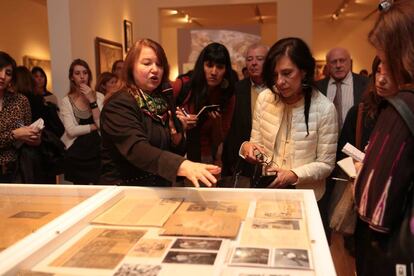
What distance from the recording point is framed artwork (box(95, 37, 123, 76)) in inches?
215

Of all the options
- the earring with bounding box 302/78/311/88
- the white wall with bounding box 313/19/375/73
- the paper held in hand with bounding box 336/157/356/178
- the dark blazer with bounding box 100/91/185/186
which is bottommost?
the paper held in hand with bounding box 336/157/356/178

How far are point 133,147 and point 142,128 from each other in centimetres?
13

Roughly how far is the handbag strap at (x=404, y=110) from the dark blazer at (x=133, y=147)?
2.51 feet

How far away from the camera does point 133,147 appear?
174cm

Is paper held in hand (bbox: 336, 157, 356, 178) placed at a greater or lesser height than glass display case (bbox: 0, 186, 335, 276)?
greater

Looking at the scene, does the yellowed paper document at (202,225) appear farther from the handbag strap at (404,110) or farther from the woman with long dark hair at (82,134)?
the woman with long dark hair at (82,134)

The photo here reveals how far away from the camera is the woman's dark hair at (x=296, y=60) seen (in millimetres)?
2205

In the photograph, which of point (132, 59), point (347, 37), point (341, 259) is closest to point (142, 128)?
point (132, 59)

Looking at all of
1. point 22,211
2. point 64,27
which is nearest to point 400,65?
point 22,211

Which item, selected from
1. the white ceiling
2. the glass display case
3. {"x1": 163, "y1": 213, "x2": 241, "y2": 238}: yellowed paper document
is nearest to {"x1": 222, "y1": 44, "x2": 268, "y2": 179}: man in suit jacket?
the glass display case

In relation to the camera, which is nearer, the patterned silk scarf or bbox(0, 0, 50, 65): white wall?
the patterned silk scarf

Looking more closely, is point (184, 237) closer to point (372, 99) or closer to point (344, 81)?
point (372, 99)

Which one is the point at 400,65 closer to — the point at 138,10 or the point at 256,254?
the point at 256,254

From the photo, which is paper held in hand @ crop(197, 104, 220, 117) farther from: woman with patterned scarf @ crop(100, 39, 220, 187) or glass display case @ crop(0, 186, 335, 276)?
glass display case @ crop(0, 186, 335, 276)
